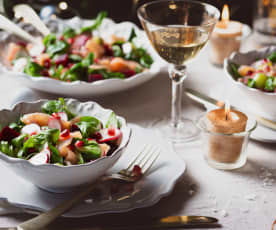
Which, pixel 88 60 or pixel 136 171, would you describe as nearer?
pixel 136 171

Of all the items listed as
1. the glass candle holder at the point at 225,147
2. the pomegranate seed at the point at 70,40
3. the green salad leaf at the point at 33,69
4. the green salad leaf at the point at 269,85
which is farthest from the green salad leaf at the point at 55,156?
the pomegranate seed at the point at 70,40

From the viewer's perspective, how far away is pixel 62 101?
1.24 metres

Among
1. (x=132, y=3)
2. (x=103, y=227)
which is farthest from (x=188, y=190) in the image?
(x=132, y=3)

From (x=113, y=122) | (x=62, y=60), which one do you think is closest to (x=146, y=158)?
(x=113, y=122)

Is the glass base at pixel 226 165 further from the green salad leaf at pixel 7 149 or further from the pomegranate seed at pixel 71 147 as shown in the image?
the green salad leaf at pixel 7 149

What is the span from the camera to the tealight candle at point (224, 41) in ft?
6.19

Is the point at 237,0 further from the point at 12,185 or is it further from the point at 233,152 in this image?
the point at 12,185

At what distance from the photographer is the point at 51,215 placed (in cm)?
95

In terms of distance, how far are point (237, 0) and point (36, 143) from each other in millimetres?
3082

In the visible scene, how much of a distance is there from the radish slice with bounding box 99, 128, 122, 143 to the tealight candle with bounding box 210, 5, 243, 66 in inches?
36.3

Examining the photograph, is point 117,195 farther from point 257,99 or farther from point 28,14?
point 28,14

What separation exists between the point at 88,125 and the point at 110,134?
0.07 metres

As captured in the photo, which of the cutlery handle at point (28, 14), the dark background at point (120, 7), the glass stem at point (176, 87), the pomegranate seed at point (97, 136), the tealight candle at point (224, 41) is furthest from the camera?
the dark background at point (120, 7)

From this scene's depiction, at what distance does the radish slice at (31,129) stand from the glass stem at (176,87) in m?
0.51
